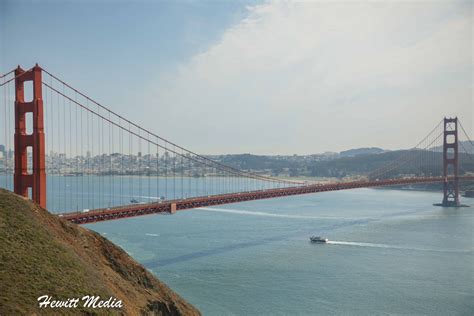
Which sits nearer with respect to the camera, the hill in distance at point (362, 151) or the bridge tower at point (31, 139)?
the bridge tower at point (31, 139)

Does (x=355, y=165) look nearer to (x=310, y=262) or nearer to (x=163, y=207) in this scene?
(x=310, y=262)

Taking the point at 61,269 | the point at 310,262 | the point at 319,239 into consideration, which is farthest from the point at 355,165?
the point at 61,269

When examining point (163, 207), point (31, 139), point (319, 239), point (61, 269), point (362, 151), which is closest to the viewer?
point (61, 269)

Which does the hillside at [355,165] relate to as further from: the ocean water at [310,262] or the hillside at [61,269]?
the hillside at [61,269]

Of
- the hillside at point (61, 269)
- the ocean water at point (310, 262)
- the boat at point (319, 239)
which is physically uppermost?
the hillside at point (61, 269)

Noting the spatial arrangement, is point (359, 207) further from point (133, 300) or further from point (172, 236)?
point (133, 300)

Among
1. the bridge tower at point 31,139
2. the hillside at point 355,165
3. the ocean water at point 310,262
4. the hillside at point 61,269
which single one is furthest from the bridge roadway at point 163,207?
the hillside at point 355,165
